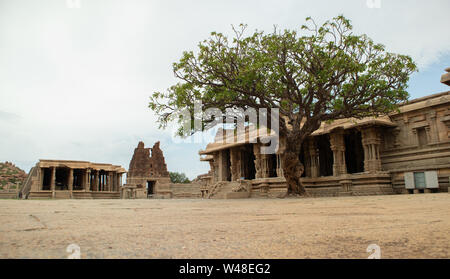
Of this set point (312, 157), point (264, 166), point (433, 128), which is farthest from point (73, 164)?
point (433, 128)

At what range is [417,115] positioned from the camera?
58.0 feet

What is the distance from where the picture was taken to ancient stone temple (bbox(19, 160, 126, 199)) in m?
34.0

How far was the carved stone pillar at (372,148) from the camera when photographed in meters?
17.9

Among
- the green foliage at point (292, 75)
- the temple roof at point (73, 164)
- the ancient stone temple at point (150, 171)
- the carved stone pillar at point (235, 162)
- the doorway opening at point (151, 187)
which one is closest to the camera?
the green foliage at point (292, 75)

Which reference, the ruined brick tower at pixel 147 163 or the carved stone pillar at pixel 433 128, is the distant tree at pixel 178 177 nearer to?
the ruined brick tower at pixel 147 163

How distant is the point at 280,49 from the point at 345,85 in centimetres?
316

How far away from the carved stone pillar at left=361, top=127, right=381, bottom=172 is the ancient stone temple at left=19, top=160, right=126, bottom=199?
30.0 m

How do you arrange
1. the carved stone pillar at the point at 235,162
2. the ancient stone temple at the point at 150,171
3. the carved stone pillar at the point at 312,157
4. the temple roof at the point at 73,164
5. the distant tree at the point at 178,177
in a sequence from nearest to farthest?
the carved stone pillar at the point at 312,157 < the carved stone pillar at the point at 235,162 < the temple roof at the point at 73,164 < the ancient stone temple at the point at 150,171 < the distant tree at the point at 178,177

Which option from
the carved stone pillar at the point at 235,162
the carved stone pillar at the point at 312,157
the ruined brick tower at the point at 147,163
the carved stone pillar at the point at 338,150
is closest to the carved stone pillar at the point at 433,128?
the carved stone pillar at the point at 338,150

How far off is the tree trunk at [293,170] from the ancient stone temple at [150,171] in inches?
1346

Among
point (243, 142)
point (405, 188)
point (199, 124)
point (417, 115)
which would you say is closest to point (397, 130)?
point (417, 115)

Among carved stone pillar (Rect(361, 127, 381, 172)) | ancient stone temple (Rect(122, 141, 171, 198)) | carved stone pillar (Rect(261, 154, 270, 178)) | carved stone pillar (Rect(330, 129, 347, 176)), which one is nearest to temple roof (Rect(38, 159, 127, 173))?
ancient stone temple (Rect(122, 141, 171, 198))

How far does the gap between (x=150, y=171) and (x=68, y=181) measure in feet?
39.6

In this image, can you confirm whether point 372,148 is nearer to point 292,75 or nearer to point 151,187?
point 292,75
